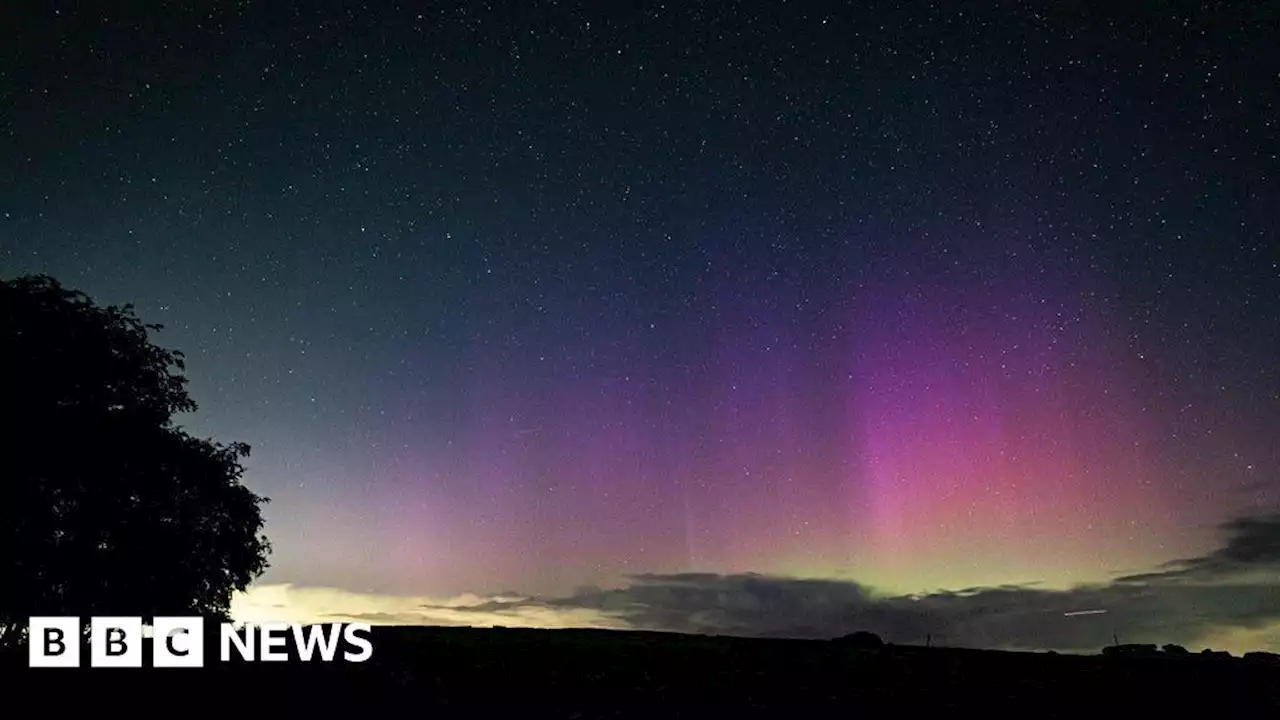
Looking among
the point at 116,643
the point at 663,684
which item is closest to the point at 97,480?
the point at 116,643

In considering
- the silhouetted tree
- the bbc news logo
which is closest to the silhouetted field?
the bbc news logo

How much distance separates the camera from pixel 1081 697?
69.9ft

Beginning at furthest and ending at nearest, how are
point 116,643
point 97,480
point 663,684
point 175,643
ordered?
point 97,480 → point 116,643 → point 175,643 → point 663,684

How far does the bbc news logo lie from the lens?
23.1m

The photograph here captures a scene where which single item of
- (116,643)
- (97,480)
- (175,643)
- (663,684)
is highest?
(97,480)

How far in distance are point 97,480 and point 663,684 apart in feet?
65.2

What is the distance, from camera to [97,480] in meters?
29.2

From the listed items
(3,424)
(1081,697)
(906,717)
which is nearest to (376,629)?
(3,424)

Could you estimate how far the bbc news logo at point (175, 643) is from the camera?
23.1 meters

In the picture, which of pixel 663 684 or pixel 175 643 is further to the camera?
pixel 175 643

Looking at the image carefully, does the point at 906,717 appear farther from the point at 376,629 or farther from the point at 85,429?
the point at 85,429

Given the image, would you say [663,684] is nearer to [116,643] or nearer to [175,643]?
[175,643]

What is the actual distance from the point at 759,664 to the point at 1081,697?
320 inches

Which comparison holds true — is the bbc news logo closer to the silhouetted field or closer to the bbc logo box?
the bbc logo box
